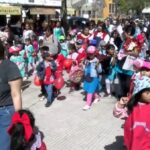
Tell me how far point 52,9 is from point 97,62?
82.4 feet

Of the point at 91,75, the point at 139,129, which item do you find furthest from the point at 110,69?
the point at 139,129

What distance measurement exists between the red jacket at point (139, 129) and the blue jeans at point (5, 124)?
1.20 meters

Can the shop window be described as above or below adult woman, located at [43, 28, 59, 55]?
below

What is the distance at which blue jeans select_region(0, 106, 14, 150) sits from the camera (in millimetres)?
4324

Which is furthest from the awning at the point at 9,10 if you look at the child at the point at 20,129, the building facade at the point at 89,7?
the building facade at the point at 89,7

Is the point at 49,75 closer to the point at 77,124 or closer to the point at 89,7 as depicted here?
the point at 77,124

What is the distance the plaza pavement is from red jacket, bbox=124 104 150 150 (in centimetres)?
221

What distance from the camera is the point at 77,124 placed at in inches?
296

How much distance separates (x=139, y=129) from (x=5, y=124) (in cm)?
133

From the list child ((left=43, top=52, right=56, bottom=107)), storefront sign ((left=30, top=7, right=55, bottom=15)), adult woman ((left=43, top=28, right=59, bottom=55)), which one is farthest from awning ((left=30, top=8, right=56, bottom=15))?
child ((left=43, top=52, right=56, bottom=107))

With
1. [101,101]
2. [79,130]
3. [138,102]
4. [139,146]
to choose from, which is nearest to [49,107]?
[101,101]

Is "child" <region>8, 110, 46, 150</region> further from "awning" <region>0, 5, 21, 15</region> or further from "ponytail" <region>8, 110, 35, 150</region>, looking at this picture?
"awning" <region>0, 5, 21, 15</region>

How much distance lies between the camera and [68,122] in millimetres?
7645

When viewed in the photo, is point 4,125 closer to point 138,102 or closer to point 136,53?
point 138,102
